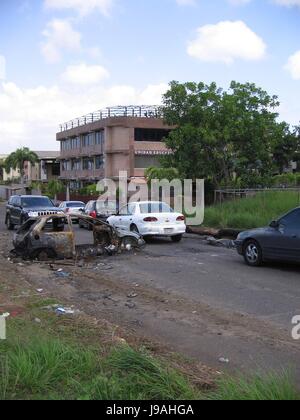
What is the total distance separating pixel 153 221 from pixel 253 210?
259 inches

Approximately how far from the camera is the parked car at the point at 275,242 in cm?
1231

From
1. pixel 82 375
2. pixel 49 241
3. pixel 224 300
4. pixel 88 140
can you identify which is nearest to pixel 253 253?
pixel 224 300

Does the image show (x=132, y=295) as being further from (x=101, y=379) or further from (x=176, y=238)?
(x=176, y=238)

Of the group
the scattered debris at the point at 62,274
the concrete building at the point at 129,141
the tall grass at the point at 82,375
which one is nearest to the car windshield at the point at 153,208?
the scattered debris at the point at 62,274

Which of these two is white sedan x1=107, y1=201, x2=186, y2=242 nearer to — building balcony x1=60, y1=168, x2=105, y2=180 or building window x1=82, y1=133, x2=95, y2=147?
building balcony x1=60, y1=168, x2=105, y2=180

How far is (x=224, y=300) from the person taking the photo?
9.38m

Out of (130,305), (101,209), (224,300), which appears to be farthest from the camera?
(101,209)

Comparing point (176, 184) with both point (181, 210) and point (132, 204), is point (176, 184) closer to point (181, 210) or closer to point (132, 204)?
point (181, 210)

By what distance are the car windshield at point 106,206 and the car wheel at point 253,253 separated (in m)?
14.6

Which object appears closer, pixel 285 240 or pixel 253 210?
pixel 285 240

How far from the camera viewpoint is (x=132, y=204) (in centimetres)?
1972

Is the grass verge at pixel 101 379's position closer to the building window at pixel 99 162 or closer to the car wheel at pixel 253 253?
the car wheel at pixel 253 253

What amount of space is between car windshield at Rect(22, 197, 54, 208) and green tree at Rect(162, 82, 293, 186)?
773 cm

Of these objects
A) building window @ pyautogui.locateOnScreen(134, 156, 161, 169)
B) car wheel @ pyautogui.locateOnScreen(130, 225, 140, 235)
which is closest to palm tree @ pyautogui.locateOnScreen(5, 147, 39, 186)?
building window @ pyautogui.locateOnScreen(134, 156, 161, 169)
